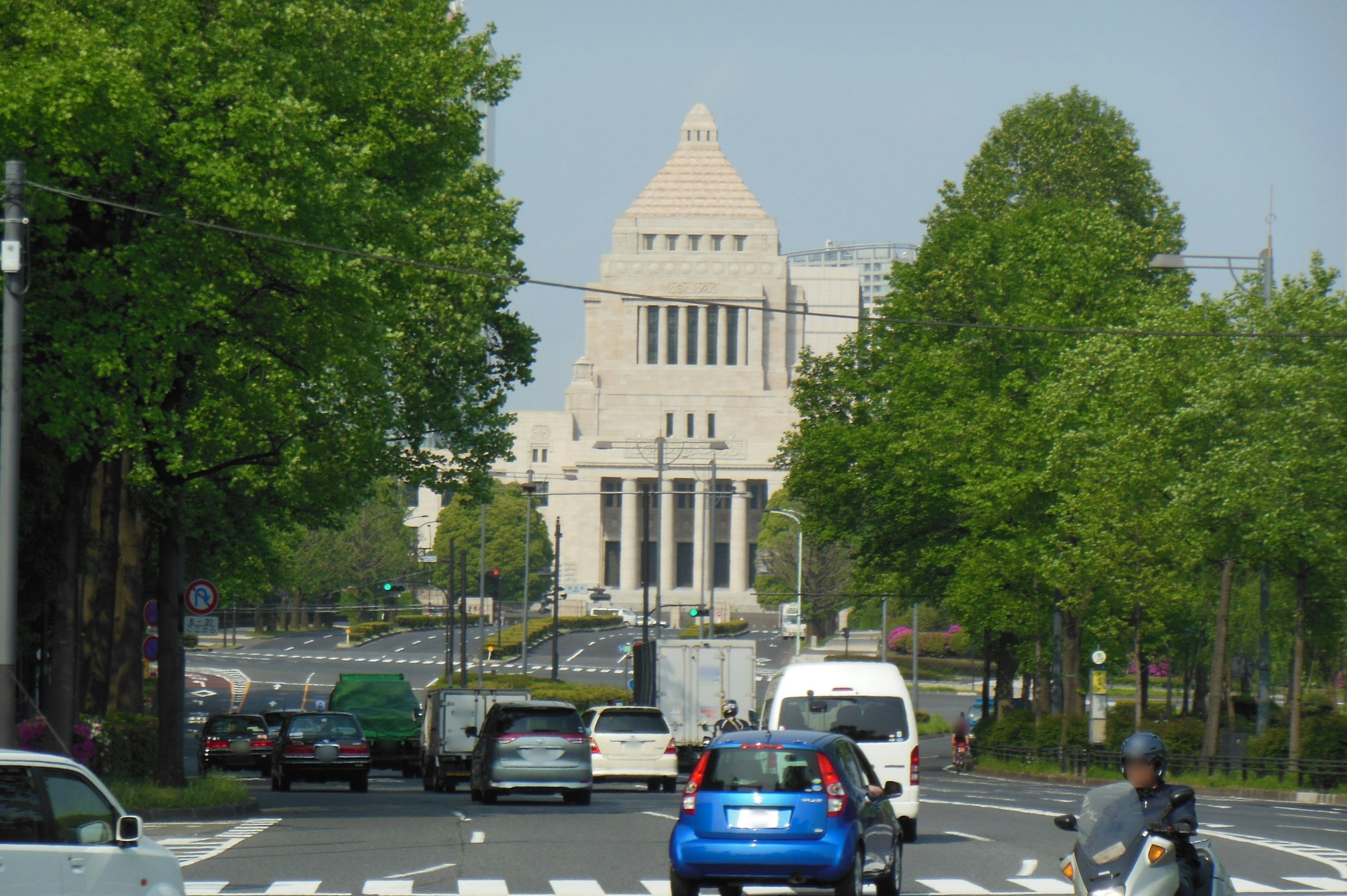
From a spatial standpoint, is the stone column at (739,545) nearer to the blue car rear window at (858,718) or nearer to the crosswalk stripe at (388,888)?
the blue car rear window at (858,718)

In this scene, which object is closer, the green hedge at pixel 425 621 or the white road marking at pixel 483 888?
the white road marking at pixel 483 888

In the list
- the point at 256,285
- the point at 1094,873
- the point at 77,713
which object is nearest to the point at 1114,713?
the point at 77,713

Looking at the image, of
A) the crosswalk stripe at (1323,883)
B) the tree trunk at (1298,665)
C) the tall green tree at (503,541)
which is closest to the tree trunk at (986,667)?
the tree trunk at (1298,665)

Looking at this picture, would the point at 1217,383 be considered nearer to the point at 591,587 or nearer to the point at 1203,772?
the point at 1203,772

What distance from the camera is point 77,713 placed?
30.0m

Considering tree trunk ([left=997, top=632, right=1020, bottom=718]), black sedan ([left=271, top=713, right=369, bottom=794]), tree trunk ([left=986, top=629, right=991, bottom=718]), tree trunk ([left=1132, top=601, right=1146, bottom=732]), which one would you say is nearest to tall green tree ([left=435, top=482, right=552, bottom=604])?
tree trunk ([left=986, top=629, right=991, bottom=718])

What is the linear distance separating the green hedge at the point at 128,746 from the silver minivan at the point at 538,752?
497 centimetres

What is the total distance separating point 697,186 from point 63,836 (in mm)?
148614

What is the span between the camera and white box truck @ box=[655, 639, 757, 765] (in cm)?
4369

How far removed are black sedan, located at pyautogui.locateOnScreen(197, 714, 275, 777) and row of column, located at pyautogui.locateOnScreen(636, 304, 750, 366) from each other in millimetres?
108816

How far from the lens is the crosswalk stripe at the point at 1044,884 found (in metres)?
15.7

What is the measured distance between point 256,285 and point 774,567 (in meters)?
97.3

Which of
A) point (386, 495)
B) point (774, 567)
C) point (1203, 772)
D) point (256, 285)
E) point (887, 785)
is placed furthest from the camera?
point (774, 567)

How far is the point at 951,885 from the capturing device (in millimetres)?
16297
